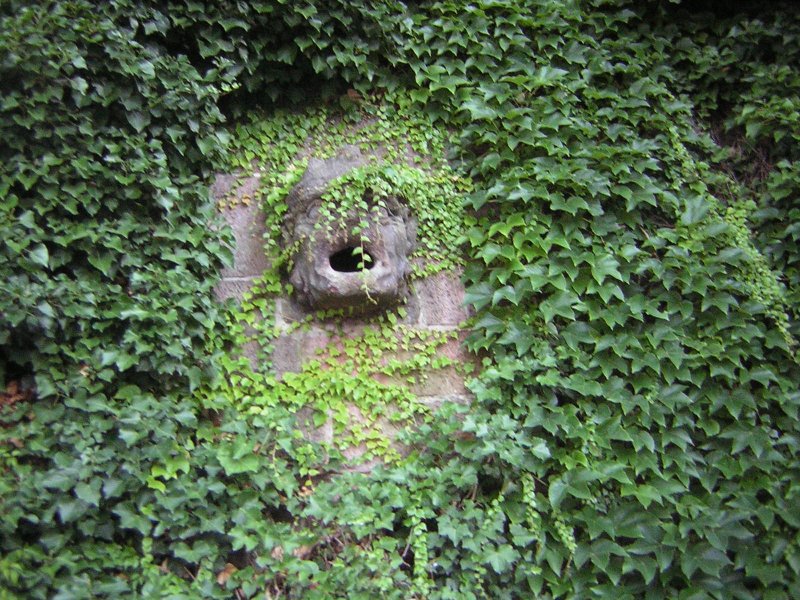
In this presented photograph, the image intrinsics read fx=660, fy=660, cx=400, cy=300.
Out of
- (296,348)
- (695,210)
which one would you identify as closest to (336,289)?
(296,348)

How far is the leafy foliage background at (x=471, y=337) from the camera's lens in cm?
262

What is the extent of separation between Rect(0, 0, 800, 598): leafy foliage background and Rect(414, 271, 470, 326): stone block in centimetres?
9

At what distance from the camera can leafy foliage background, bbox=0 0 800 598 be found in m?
2.62

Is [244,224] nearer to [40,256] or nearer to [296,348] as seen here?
[296,348]

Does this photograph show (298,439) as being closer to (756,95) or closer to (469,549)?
(469,549)

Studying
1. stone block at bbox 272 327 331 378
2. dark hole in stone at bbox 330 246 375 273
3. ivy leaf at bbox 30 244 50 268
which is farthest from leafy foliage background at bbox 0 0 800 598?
dark hole in stone at bbox 330 246 375 273

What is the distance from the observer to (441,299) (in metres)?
3.26

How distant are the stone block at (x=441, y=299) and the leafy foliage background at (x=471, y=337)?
91 millimetres

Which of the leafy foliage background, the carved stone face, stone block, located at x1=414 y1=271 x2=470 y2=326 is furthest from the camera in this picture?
stone block, located at x1=414 y1=271 x2=470 y2=326

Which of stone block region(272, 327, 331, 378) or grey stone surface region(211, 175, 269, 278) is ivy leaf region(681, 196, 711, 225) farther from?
grey stone surface region(211, 175, 269, 278)

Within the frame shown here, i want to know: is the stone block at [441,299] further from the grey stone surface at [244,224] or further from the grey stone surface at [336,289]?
the grey stone surface at [244,224]

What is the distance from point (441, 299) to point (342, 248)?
22.1 inches

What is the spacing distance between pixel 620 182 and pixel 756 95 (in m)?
1.07

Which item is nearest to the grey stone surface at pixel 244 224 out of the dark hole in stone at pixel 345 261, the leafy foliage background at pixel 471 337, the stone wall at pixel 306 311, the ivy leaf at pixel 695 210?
the stone wall at pixel 306 311
